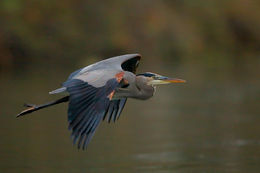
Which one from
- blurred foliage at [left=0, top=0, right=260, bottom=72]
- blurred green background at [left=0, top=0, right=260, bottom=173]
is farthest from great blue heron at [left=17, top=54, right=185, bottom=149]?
blurred foliage at [left=0, top=0, right=260, bottom=72]

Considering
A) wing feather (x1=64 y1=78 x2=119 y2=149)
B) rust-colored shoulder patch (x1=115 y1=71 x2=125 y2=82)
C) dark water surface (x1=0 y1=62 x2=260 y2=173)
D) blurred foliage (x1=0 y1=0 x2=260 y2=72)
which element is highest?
blurred foliage (x1=0 y1=0 x2=260 y2=72)

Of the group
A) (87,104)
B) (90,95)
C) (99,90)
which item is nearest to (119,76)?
(99,90)

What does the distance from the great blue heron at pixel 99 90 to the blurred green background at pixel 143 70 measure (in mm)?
956

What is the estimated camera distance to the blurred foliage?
24641mm

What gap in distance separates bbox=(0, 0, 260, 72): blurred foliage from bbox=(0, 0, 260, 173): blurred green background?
0.04m

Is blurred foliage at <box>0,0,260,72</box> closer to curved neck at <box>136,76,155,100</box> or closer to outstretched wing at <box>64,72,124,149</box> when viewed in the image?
curved neck at <box>136,76,155,100</box>

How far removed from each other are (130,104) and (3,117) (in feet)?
11.8

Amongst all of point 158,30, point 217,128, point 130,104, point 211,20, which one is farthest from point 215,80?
point 211,20

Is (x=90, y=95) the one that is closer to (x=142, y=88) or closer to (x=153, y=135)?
(x=142, y=88)

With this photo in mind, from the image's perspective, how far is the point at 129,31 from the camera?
28.6 meters

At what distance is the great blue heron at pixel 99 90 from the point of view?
675 cm

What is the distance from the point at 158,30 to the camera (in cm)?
2875

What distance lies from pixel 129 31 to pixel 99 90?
70.7ft

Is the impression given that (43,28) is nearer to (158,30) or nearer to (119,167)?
(158,30)
